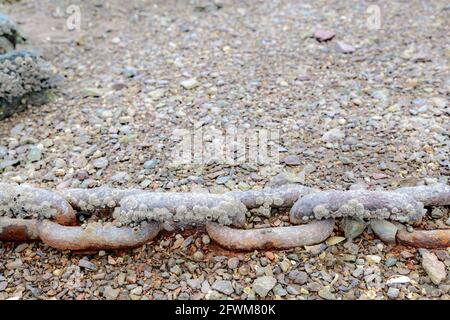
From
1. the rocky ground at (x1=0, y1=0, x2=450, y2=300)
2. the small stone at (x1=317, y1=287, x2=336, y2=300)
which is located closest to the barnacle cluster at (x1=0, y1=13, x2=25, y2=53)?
the rocky ground at (x1=0, y1=0, x2=450, y2=300)

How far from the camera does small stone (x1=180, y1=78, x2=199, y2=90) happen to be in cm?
292

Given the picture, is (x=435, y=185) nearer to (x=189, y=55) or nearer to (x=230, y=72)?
(x=230, y=72)

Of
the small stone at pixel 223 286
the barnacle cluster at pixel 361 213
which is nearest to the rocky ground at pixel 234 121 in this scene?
the small stone at pixel 223 286

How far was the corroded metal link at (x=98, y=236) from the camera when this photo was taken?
71.9 inches

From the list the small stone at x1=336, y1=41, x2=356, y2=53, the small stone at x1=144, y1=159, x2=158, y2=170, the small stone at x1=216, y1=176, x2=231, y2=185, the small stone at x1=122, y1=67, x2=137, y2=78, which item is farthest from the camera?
the small stone at x1=336, y1=41, x2=356, y2=53

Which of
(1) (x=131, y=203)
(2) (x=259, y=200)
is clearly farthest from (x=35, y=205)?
(2) (x=259, y=200)

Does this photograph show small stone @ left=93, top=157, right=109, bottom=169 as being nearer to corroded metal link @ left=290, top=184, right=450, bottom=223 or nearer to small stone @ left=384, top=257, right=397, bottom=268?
corroded metal link @ left=290, top=184, right=450, bottom=223

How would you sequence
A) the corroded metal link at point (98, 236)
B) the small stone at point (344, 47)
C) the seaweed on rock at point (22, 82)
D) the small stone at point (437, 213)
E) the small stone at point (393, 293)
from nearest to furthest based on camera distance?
the small stone at point (393, 293), the corroded metal link at point (98, 236), the small stone at point (437, 213), the seaweed on rock at point (22, 82), the small stone at point (344, 47)

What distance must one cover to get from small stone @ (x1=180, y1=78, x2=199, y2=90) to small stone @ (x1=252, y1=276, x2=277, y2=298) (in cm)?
145

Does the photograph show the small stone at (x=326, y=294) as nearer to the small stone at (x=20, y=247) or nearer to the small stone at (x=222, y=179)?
the small stone at (x=222, y=179)

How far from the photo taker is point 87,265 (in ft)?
6.16

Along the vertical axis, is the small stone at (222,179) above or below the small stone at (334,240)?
above

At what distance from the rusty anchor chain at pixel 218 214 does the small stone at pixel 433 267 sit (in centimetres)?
4

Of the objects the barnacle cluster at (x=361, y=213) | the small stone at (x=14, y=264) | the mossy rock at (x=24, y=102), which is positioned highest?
the mossy rock at (x=24, y=102)
